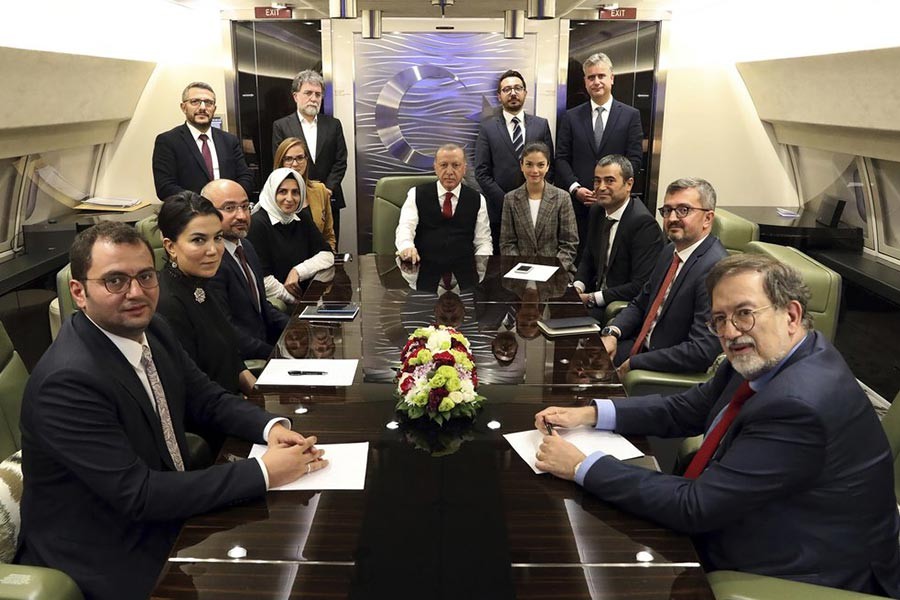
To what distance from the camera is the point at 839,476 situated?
1.89m

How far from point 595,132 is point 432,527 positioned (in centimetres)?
439

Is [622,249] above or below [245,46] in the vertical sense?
below

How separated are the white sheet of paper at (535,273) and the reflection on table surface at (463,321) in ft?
0.15

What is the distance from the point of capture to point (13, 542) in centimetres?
209

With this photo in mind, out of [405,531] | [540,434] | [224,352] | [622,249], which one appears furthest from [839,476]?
[622,249]

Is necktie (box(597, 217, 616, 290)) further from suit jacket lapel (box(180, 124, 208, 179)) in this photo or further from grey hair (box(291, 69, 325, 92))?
suit jacket lapel (box(180, 124, 208, 179))

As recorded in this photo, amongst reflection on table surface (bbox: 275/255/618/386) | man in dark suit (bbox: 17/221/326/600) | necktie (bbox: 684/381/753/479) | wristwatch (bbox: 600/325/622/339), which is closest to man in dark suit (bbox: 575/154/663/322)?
reflection on table surface (bbox: 275/255/618/386)

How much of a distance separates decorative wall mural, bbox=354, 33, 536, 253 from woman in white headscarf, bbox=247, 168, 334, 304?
8.20 ft

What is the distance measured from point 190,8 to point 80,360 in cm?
513

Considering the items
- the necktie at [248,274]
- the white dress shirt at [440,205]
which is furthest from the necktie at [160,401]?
the white dress shirt at [440,205]

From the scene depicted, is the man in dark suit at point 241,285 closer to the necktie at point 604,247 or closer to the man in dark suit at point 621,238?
the man in dark suit at point 621,238

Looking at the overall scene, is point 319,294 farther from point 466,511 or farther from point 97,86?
point 97,86

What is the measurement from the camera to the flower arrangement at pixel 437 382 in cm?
233

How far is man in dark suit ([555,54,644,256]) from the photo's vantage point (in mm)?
5621
